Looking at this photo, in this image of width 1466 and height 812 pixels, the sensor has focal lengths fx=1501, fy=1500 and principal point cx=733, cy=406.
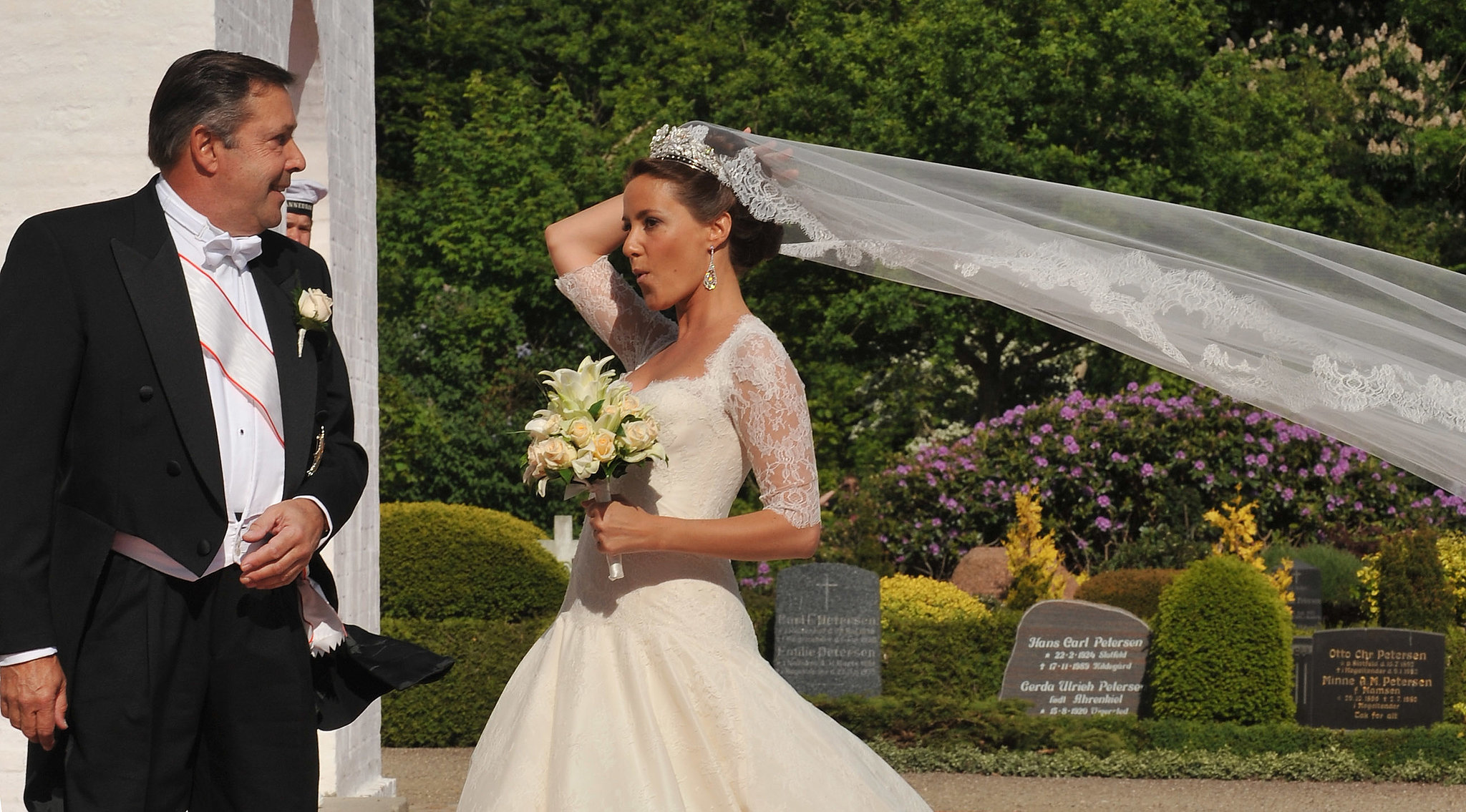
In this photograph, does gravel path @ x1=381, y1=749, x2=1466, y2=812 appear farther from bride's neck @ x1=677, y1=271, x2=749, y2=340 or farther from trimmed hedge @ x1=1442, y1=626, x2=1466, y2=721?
bride's neck @ x1=677, y1=271, x2=749, y2=340

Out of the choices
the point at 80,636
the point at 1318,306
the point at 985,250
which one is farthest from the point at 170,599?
the point at 1318,306

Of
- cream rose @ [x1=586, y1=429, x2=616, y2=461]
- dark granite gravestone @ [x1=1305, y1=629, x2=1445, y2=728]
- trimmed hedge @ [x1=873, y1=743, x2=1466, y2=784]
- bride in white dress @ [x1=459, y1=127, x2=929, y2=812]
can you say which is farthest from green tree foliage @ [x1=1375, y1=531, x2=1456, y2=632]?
cream rose @ [x1=586, y1=429, x2=616, y2=461]

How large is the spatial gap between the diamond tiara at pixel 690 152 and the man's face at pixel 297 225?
2691 millimetres

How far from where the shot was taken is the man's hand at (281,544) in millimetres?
2924

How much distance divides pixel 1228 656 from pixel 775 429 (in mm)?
8462

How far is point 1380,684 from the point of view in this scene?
35.8 ft

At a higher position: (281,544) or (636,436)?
(636,436)

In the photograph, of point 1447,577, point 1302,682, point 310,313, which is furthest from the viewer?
point 1447,577

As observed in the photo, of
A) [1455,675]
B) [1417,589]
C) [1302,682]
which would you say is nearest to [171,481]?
[1302,682]

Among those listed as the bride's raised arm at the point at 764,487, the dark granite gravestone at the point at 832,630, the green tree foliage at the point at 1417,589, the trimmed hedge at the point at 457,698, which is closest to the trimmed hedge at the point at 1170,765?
the dark granite gravestone at the point at 832,630

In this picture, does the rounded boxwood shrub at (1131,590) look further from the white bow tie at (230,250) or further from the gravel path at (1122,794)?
the white bow tie at (230,250)

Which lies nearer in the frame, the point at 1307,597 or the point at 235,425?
the point at 235,425

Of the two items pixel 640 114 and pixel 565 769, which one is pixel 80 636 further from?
pixel 640 114

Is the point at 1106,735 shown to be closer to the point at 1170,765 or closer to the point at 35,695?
the point at 1170,765
